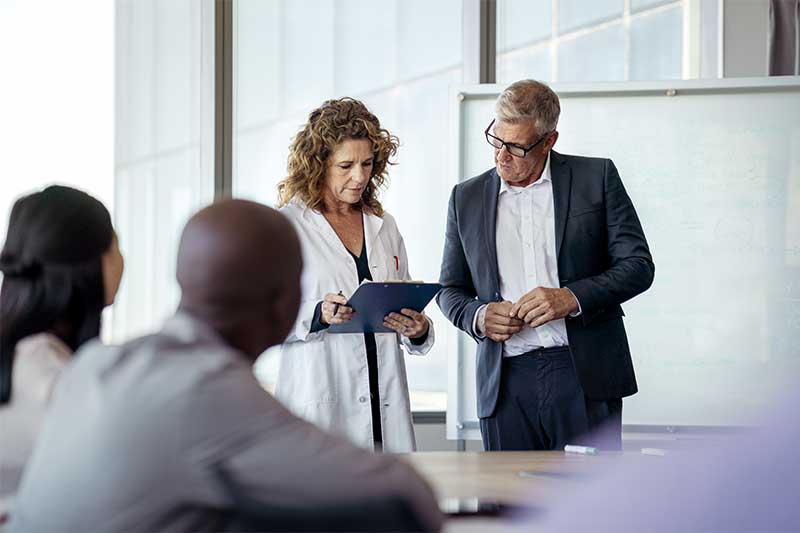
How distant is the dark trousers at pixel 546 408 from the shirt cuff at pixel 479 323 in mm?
123

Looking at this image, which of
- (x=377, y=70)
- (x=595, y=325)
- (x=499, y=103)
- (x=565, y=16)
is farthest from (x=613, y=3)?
(x=595, y=325)

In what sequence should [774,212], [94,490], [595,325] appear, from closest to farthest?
[94,490]
[595,325]
[774,212]

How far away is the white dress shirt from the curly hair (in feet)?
1.50

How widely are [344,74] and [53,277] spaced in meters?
A: 3.35

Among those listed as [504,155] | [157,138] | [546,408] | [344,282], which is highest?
[157,138]

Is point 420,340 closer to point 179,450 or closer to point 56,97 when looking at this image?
point 179,450

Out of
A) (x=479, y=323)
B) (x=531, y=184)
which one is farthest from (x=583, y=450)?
(x=531, y=184)

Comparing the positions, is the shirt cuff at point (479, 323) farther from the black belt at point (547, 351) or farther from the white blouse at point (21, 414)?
the white blouse at point (21, 414)

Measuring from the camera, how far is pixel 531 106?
2.95m

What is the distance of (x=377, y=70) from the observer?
4.80 meters

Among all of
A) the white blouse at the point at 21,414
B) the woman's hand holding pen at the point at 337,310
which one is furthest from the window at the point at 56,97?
the white blouse at the point at 21,414

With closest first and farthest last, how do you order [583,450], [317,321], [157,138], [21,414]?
[21,414] → [583,450] → [317,321] → [157,138]

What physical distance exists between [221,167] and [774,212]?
2702 mm

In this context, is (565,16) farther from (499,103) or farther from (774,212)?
(499,103)
